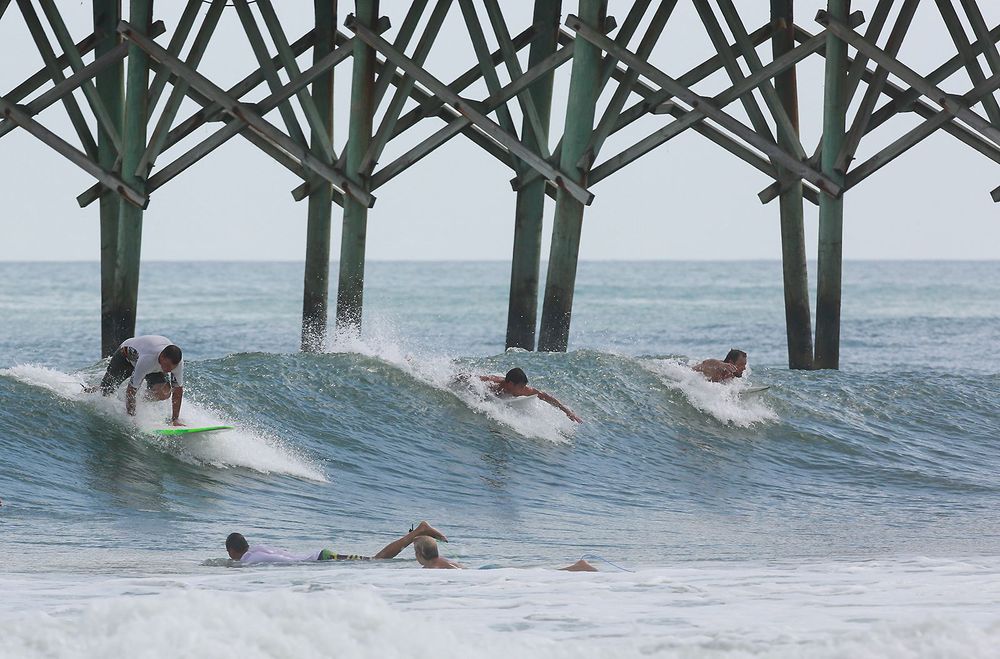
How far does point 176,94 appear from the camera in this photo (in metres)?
13.4

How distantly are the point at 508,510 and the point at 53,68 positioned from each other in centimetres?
684

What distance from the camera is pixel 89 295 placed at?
4925cm

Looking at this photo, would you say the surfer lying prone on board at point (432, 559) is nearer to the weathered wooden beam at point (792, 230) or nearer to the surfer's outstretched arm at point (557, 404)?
the surfer's outstretched arm at point (557, 404)

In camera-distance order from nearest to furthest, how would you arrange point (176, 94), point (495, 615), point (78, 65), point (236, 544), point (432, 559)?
point (495, 615), point (432, 559), point (236, 544), point (176, 94), point (78, 65)

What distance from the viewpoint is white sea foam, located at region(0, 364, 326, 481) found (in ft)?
36.0

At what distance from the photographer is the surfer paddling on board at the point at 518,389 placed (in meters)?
12.7

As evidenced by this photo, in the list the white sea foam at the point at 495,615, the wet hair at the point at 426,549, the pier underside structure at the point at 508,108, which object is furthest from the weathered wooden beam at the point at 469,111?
the white sea foam at the point at 495,615

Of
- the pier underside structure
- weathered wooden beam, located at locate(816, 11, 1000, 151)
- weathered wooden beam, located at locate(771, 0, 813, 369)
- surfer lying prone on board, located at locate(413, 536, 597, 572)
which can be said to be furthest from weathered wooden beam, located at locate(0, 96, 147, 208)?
surfer lying prone on board, located at locate(413, 536, 597, 572)

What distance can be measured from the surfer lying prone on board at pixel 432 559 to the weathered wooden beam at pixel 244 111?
629cm

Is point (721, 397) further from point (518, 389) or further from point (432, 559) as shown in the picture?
point (432, 559)

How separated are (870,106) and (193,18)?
6.28m

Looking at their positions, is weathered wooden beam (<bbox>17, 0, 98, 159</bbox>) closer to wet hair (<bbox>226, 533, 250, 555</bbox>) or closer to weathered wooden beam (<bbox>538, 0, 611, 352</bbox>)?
weathered wooden beam (<bbox>538, 0, 611, 352</bbox>)

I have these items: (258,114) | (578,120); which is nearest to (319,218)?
(258,114)

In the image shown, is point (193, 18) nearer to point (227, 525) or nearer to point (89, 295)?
point (227, 525)
